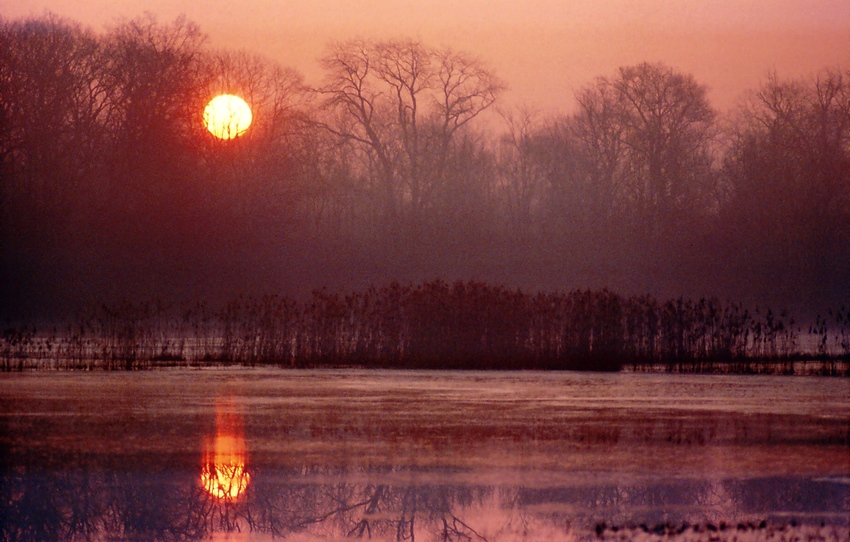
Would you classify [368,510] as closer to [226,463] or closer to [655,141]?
[226,463]

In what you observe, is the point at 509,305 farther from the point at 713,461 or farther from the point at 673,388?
the point at 713,461

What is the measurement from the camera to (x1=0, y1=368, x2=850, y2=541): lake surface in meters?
7.85

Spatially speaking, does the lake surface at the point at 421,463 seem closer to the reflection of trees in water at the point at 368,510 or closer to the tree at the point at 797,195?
the reflection of trees in water at the point at 368,510

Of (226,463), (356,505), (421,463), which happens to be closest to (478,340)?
(421,463)

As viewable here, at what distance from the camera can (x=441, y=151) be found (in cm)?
5359

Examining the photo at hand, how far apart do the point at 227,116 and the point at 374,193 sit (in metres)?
12.5

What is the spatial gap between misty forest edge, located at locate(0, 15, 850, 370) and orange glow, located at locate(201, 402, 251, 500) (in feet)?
47.8

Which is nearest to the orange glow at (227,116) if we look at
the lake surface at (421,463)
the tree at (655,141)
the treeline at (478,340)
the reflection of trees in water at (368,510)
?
the tree at (655,141)

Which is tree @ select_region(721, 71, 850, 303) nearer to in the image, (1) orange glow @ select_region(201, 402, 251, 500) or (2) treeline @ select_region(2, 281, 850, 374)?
(2) treeline @ select_region(2, 281, 850, 374)

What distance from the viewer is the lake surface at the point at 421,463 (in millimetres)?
7848

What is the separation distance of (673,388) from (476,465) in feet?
25.5

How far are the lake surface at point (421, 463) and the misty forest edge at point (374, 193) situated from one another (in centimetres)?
1094

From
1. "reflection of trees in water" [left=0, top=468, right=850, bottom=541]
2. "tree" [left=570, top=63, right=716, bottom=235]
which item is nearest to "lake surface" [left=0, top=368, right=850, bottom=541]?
"reflection of trees in water" [left=0, top=468, right=850, bottom=541]

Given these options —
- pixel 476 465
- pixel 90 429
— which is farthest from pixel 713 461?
pixel 90 429
